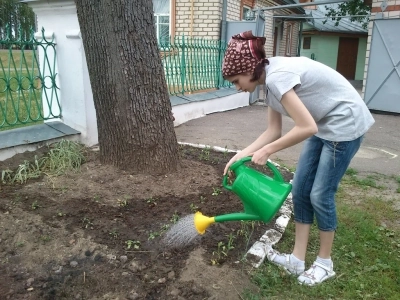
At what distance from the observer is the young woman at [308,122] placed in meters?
1.82

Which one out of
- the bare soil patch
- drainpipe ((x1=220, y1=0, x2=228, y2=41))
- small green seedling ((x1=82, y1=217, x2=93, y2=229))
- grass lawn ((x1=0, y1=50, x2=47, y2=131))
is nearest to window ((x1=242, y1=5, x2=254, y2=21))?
drainpipe ((x1=220, y1=0, x2=228, y2=41))

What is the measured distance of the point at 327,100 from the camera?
1.97 m

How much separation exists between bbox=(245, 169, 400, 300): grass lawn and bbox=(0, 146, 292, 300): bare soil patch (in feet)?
0.58

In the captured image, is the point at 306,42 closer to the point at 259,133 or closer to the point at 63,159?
the point at 259,133

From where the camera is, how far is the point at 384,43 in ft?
29.1

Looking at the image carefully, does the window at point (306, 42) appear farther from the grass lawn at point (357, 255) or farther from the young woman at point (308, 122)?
the young woman at point (308, 122)

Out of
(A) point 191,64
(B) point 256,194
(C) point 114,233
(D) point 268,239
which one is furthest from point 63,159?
(A) point 191,64

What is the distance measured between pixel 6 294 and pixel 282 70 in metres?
1.75

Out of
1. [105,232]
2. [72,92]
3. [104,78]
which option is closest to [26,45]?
[72,92]

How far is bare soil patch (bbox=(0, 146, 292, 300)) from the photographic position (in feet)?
6.81

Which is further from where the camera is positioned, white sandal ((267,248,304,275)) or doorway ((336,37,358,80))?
doorway ((336,37,358,80))

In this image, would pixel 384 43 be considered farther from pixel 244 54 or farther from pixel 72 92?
pixel 244 54

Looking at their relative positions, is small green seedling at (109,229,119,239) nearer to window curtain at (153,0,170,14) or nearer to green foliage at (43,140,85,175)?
green foliage at (43,140,85,175)

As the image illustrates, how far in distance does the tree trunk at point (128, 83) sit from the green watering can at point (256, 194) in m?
1.40
